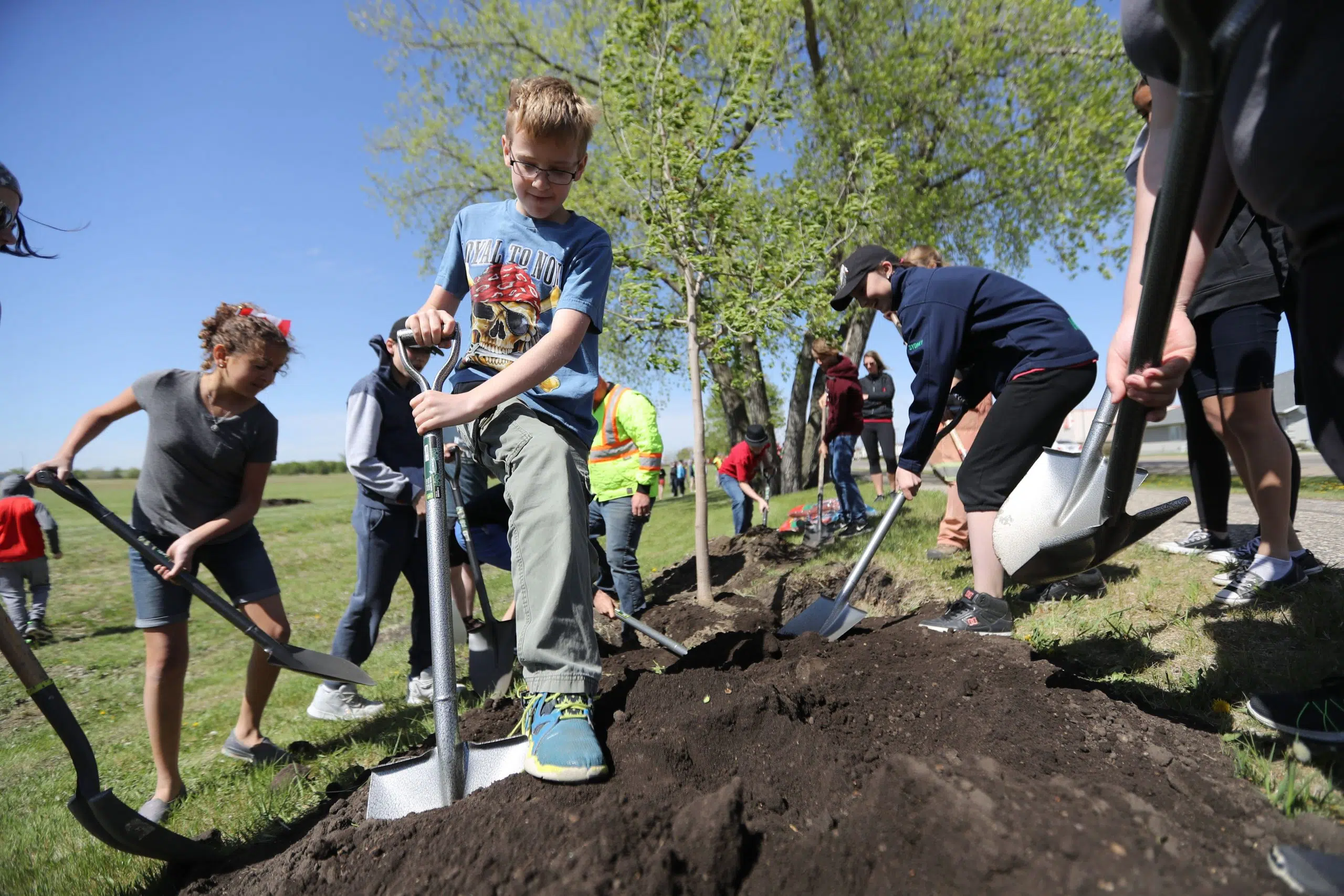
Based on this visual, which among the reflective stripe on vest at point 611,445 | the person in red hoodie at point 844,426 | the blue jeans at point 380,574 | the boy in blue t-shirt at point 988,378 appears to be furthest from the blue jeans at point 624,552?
the person in red hoodie at point 844,426

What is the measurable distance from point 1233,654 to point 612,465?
140 inches

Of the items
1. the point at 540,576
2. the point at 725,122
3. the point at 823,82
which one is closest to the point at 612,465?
the point at 725,122

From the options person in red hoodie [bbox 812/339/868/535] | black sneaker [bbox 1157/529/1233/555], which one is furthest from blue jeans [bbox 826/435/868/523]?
black sneaker [bbox 1157/529/1233/555]

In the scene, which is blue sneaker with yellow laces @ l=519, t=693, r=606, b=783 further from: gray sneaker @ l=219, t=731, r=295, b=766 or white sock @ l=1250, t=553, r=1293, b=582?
white sock @ l=1250, t=553, r=1293, b=582

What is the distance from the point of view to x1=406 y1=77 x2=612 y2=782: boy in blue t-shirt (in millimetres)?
1859

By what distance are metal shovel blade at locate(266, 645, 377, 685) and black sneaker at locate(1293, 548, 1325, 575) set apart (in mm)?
4131

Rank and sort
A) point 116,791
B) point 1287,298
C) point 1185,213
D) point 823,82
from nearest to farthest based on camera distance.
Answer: point 1185,213, point 1287,298, point 116,791, point 823,82

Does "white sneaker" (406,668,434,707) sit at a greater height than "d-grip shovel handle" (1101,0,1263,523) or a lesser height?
lesser

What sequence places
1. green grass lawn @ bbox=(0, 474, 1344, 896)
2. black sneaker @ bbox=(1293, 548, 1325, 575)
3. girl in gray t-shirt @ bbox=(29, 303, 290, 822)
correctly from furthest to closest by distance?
black sneaker @ bbox=(1293, 548, 1325, 575) < girl in gray t-shirt @ bbox=(29, 303, 290, 822) < green grass lawn @ bbox=(0, 474, 1344, 896)

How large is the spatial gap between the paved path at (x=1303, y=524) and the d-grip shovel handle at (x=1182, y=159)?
2.46 metres

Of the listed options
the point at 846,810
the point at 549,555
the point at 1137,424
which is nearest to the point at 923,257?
the point at 1137,424

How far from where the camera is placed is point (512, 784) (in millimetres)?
1620

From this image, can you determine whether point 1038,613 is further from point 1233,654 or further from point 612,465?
point 612,465

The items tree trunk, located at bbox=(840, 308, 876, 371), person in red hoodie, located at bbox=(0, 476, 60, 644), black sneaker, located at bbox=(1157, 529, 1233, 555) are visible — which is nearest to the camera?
black sneaker, located at bbox=(1157, 529, 1233, 555)
